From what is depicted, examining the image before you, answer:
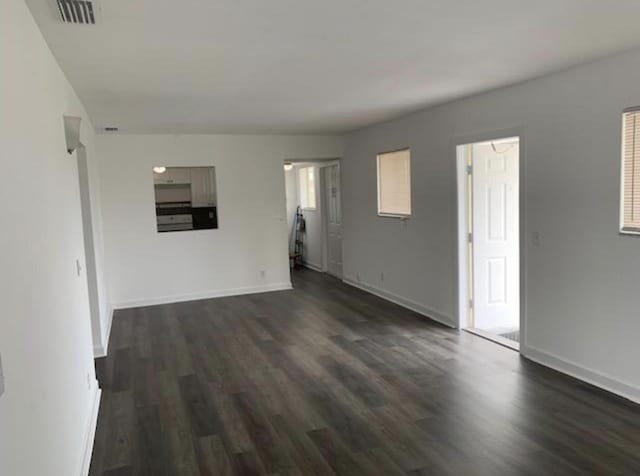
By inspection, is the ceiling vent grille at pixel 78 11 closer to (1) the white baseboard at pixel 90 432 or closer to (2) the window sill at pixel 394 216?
(1) the white baseboard at pixel 90 432

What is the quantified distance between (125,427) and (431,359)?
262cm

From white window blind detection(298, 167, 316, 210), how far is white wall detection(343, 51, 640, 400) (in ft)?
13.9

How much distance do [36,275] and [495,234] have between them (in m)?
4.57

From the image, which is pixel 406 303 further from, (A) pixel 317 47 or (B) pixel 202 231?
(A) pixel 317 47

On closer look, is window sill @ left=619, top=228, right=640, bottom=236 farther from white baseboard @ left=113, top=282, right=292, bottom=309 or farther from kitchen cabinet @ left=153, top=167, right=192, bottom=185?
kitchen cabinet @ left=153, top=167, right=192, bottom=185

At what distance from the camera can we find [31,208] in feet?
6.77

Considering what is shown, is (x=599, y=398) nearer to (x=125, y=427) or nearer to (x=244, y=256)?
(x=125, y=427)

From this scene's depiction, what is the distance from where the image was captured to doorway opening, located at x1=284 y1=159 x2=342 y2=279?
8781 mm

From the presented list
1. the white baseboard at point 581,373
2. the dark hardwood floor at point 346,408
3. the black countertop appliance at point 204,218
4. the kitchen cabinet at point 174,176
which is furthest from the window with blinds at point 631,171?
the kitchen cabinet at point 174,176

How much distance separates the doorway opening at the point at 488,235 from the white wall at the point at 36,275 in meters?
3.78

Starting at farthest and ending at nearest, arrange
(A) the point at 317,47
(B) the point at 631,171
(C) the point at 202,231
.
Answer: (C) the point at 202,231
(B) the point at 631,171
(A) the point at 317,47

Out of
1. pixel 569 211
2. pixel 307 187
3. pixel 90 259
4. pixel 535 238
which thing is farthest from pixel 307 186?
pixel 569 211

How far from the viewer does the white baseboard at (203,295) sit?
7.03 meters

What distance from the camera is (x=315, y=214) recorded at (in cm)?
967
